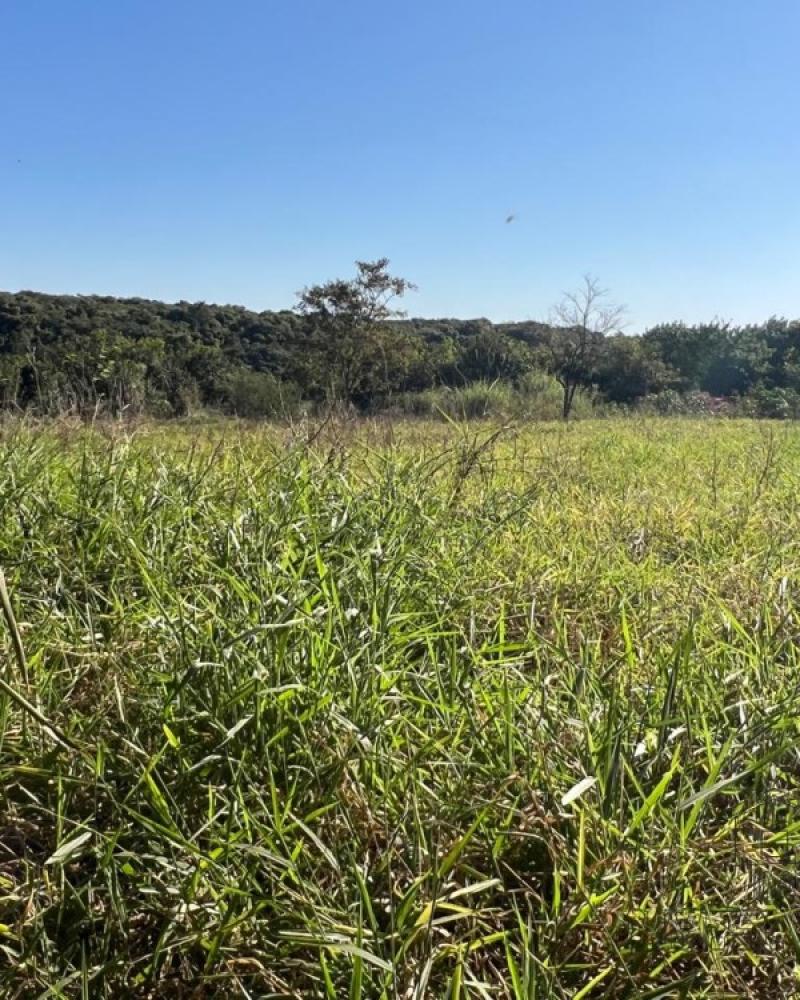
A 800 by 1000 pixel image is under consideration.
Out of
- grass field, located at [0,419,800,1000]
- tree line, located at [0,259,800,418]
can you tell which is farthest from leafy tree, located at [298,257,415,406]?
grass field, located at [0,419,800,1000]

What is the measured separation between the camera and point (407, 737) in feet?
3.96

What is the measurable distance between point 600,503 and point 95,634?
2.36 m

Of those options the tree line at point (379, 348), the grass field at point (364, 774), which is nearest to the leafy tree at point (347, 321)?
the tree line at point (379, 348)

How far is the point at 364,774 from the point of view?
3.73ft

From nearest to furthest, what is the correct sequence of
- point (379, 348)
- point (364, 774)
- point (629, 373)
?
point (364, 774), point (379, 348), point (629, 373)

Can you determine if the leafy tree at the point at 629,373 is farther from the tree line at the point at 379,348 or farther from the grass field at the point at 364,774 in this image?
the grass field at the point at 364,774

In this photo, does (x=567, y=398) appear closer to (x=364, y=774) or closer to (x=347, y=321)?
(x=347, y=321)

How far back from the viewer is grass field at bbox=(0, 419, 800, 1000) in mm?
895

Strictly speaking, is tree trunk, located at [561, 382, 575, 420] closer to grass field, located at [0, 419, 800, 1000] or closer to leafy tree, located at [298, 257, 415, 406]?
leafy tree, located at [298, 257, 415, 406]

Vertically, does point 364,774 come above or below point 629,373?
below

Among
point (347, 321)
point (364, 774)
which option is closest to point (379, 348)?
point (347, 321)

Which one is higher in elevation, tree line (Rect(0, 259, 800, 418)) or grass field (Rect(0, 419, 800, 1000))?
tree line (Rect(0, 259, 800, 418))

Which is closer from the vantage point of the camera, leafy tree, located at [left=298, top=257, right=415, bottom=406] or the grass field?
the grass field

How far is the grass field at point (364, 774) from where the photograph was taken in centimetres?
89
